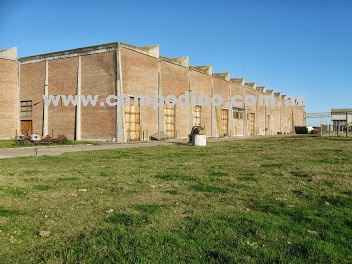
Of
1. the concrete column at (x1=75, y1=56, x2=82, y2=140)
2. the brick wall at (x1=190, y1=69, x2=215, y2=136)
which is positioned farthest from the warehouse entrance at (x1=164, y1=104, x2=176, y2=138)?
the concrete column at (x1=75, y1=56, x2=82, y2=140)

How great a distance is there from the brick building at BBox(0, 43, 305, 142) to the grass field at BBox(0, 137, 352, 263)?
20234mm

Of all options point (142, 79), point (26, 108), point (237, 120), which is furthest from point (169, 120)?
point (237, 120)

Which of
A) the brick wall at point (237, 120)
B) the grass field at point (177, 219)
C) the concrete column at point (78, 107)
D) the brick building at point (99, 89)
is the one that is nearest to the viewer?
the grass field at point (177, 219)

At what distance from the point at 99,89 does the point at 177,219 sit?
2485 centimetres

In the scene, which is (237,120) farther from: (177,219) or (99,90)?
(177,219)

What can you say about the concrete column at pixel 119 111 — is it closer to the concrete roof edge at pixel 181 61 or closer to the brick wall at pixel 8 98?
the concrete roof edge at pixel 181 61

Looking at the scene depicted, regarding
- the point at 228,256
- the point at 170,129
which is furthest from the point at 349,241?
the point at 170,129

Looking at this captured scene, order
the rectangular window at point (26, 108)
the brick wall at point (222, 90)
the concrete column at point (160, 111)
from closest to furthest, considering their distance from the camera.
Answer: the concrete column at point (160, 111) < the rectangular window at point (26, 108) < the brick wall at point (222, 90)

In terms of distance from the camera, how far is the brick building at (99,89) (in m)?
27.4

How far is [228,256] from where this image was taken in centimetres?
319

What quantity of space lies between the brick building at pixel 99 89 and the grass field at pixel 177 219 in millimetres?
20234

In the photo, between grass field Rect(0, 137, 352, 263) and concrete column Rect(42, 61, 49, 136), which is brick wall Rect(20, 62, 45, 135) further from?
grass field Rect(0, 137, 352, 263)

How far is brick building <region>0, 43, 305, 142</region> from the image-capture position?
27422 mm

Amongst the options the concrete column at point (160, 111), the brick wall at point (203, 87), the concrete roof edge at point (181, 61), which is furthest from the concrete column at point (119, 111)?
the brick wall at point (203, 87)
